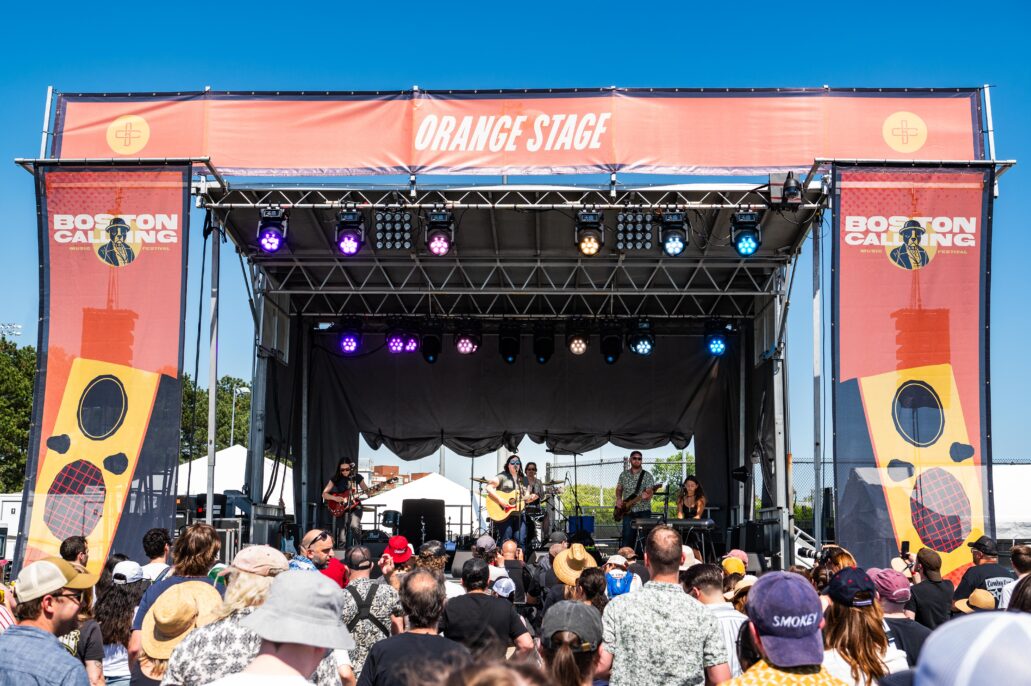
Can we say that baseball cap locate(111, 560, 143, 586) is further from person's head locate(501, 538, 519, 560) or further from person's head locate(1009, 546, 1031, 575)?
person's head locate(1009, 546, 1031, 575)

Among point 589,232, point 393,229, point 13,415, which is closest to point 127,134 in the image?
point 393,229

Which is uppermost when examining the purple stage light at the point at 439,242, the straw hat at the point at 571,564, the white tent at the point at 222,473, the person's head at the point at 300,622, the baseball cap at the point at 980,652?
the purple stage light at the point at 439,242

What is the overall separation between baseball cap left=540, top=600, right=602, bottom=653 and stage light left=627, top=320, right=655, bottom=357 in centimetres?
1252

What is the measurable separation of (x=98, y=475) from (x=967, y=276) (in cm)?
930

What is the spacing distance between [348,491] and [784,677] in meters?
12.7

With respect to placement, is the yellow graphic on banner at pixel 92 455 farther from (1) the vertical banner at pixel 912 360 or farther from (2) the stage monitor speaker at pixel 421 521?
(1) the vertical banner at pixel 912 360

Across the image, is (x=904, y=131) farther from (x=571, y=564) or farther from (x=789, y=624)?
(x=789, y=624)

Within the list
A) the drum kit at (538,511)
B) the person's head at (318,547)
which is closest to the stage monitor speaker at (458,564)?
the drum kit at (538,511)

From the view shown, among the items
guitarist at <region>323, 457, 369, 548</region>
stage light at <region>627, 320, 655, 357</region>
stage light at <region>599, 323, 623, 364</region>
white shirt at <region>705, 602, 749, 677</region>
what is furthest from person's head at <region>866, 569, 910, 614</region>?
stage light at <region>599, 323, 623, 364</region>

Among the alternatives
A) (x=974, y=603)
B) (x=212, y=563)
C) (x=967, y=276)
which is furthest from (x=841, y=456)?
(x=212, y=563)

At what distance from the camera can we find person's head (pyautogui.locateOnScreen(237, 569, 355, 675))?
218cm

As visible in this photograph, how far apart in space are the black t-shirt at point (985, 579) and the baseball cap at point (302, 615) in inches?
195

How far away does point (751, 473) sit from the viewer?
1575 centimetres

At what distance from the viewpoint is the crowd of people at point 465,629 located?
6.92 ft
